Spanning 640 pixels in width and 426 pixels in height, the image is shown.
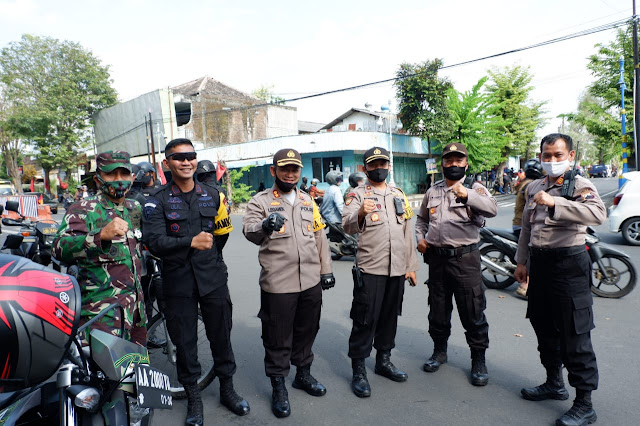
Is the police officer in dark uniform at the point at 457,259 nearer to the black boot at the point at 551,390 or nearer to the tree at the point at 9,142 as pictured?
the black boot at the point at 551,390

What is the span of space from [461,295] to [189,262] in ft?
6.92

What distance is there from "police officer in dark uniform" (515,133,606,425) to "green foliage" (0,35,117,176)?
3613 cm

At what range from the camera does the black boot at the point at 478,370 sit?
3.12m

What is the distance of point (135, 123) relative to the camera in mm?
30969

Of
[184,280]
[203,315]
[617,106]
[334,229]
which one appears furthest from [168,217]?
[617,106]

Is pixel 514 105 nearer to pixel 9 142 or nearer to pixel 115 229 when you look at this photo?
pixel 115 229

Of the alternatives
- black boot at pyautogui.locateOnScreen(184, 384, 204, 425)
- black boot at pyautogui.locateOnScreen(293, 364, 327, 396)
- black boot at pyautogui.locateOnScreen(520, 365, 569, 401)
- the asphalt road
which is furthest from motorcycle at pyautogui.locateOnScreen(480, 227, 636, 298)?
black boot at pyautogui.locateOnScreen(184, 384, 204, 425)

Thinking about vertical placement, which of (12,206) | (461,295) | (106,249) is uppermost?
(12,206)

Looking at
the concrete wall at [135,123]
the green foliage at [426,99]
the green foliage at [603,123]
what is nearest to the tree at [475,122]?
the green foliage at [426,99]

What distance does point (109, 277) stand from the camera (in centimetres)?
263

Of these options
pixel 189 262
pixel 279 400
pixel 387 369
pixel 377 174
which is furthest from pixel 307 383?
pixel 377 174

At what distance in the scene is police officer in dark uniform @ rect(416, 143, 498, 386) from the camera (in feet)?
10.5

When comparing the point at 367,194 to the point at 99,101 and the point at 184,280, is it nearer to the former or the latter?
the point at 184,280

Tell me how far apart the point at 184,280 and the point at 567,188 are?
257cm
